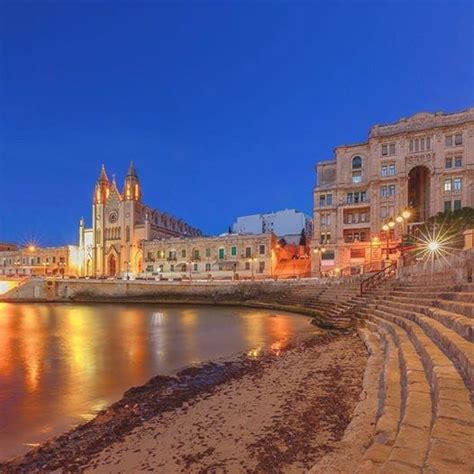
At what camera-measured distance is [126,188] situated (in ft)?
250

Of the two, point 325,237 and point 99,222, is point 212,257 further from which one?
point 99,222

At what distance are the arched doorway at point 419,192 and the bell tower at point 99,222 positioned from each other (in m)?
61.0

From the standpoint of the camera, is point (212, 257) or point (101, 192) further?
point (101, 192)

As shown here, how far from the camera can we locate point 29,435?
736 centimetres

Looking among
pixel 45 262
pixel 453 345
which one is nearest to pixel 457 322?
pixel 453 345

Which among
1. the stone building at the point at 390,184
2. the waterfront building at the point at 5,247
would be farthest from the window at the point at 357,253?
the waterfront building at the point at 5,247

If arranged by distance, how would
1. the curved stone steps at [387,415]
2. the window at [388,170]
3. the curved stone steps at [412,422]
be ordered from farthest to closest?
1. the window at [388,170]
2. the curved stone steps at [387,415]
3. the curved stone steps at [412,422]

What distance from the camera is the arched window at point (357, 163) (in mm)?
53250

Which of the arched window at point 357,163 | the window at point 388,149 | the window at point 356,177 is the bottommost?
the window at point 356,177

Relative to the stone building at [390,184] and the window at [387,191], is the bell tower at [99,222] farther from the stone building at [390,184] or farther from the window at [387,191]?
the window at [387,191]

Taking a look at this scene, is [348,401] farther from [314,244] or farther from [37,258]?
[37,258]

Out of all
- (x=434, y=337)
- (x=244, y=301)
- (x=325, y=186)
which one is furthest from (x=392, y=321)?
(x=325, y=186)

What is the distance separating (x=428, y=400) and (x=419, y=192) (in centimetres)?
5477

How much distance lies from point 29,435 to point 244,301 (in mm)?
35262
